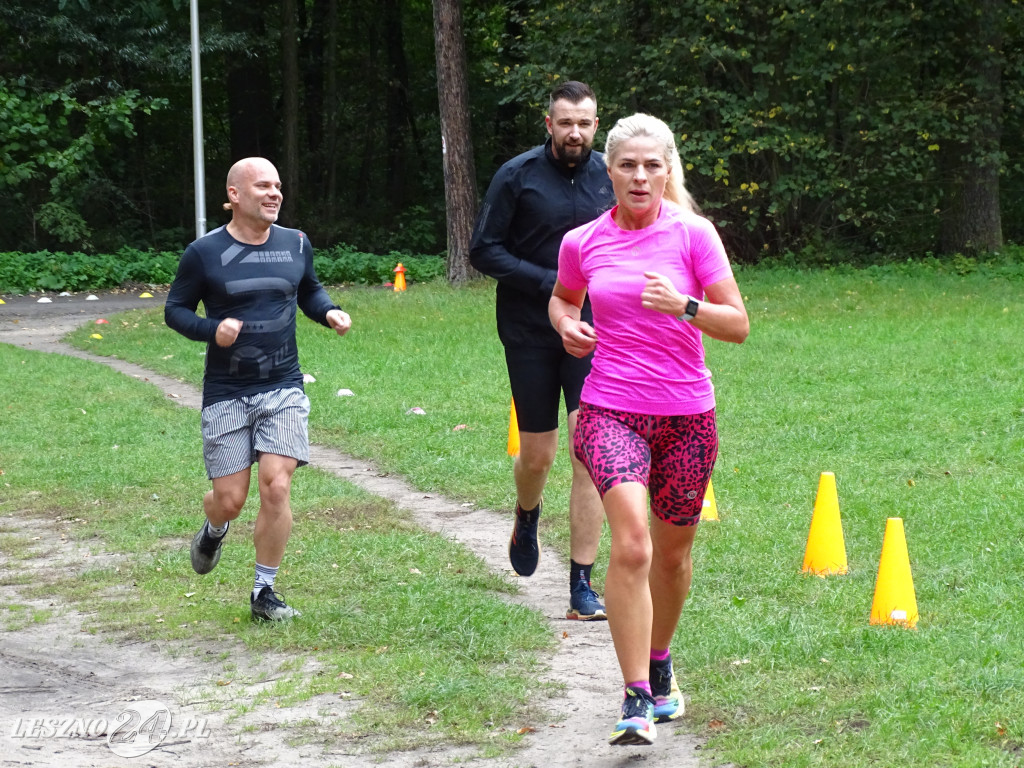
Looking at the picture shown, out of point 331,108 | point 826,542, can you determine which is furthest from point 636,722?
point 331,108

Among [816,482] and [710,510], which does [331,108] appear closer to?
[816,482]

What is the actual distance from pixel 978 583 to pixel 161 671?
3607 mm

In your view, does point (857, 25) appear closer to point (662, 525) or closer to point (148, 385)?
point (148, 385)

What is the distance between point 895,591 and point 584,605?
4.35 ft

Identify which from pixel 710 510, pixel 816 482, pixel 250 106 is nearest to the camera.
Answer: pixel 710 510

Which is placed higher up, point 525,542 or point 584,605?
point 525,542

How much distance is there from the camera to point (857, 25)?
23.3 m

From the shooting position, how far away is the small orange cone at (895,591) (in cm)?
532

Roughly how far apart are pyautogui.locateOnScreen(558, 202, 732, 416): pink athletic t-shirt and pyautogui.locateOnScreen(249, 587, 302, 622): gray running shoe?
214 cm

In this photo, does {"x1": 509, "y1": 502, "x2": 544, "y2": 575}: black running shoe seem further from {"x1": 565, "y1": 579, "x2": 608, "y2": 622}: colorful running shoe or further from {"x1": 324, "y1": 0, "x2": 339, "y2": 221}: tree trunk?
{"x1": 324, "y1": 0, "x2": 339, "y2": 221}: tree trunk

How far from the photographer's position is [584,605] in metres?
5.75

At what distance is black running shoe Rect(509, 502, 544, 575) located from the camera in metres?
6.09

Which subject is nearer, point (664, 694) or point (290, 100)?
point (664, 694)

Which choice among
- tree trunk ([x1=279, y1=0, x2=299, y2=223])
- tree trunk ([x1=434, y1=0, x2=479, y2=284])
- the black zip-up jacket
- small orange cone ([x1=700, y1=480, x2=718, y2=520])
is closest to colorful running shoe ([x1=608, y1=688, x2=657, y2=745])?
the black zip-up jacket
